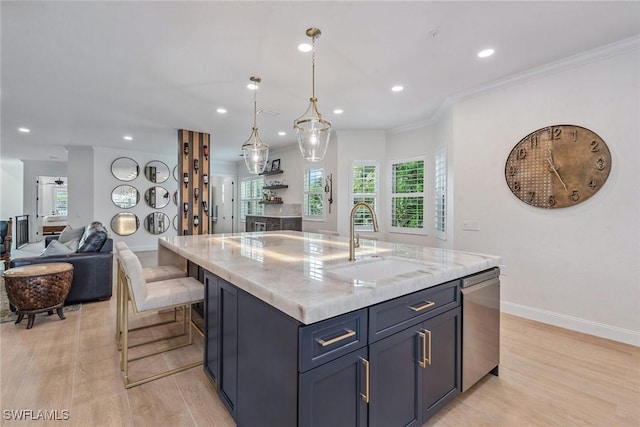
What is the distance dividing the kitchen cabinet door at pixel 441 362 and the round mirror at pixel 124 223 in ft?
27.7

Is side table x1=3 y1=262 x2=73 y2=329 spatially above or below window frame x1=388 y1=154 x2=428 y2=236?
below

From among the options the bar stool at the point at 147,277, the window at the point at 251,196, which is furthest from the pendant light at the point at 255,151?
the window at the point at 251,196

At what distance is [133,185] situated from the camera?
307 inches

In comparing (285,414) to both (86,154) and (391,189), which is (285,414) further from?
(86,154)

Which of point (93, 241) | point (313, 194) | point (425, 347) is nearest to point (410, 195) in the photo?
point (313, 194)

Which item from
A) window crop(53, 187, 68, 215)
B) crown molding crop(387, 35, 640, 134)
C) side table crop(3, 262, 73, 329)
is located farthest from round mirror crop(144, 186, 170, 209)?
crown molding crop(387, 35, 640, 134)

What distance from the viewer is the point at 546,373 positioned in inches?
85.8

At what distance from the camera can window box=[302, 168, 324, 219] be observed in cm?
622

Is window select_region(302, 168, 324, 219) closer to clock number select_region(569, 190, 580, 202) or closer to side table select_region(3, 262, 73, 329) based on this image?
clock number select_region(569, 190, 580, 202)

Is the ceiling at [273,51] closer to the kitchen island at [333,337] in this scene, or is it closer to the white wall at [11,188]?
the kitchen island at [333,337]

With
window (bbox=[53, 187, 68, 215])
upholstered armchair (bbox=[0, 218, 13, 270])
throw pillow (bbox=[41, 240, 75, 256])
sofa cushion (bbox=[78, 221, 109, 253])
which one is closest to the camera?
throw pillow (bbox=[41, 240, 75, 256])

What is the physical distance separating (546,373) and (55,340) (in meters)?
4.23

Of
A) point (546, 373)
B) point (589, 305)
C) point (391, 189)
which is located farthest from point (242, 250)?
point (391, 189)

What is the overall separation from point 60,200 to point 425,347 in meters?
13.8
